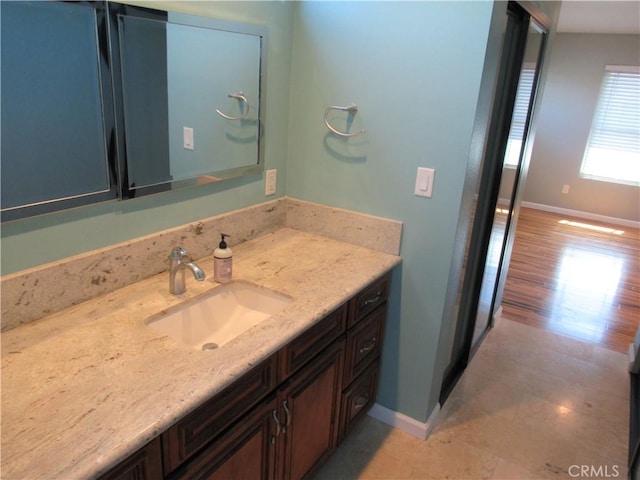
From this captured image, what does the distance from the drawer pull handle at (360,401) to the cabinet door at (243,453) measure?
2.00 feet

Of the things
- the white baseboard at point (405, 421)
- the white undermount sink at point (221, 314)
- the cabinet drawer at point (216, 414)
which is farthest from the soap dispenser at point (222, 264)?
the white baseboard at point (405, 421)

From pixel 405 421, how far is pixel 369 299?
A: 764 millimetres

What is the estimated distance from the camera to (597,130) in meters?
6.28

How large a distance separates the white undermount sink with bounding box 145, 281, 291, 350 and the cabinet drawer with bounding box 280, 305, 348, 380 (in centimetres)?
15

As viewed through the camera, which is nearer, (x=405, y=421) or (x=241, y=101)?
(x=241, y=101)

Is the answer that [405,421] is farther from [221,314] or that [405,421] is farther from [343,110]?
[343,110]

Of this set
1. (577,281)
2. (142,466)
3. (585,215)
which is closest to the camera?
(142,466)

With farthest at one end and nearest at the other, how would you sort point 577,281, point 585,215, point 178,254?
1. point 585,215
2. point 577,281
3. point 178,254

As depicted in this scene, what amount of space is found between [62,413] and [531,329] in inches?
125

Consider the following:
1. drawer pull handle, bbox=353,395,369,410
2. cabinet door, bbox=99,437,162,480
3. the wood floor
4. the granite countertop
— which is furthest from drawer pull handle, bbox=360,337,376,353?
the wood floor

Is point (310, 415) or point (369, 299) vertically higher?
point (369, 299)

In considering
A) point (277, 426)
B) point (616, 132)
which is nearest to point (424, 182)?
point (277, 426)

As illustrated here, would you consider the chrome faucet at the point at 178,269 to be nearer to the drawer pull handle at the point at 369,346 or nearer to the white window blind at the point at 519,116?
the drawer pull handle at the point at 369,346

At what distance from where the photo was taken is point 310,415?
165cm
